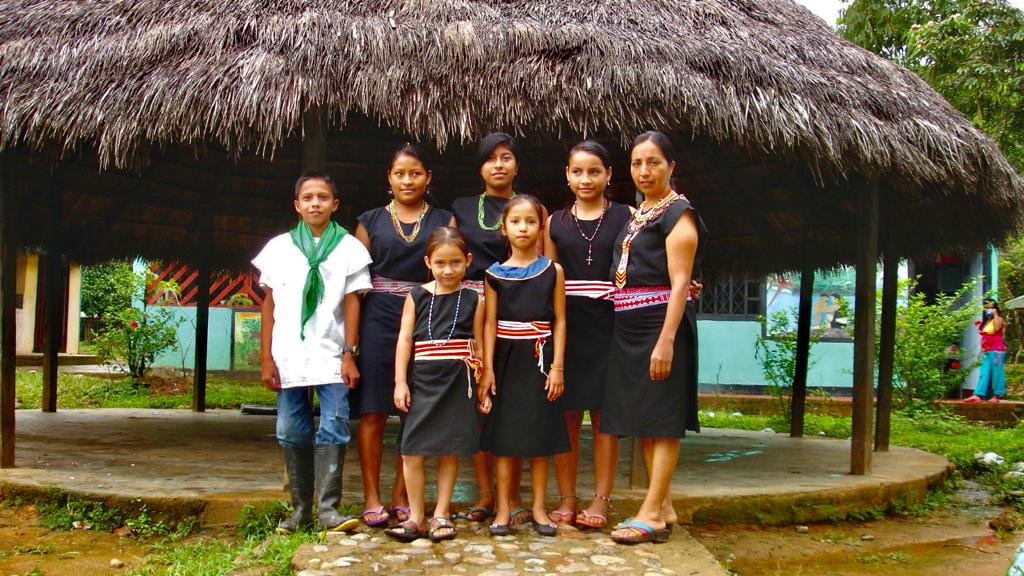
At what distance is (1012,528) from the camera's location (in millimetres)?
4973

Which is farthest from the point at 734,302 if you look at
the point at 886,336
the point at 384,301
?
the point at 384,301

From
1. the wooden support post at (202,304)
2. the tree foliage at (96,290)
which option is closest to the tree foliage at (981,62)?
the wooden support post at (202,304)

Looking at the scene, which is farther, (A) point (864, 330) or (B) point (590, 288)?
(A) point (864, 330)

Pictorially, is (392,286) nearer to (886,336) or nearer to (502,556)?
(502,556)

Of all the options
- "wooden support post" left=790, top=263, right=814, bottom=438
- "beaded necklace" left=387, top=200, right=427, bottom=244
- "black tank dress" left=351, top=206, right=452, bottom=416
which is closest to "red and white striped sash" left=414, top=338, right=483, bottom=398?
"black tank dress" left=351, top=206, right=452, bottom=416

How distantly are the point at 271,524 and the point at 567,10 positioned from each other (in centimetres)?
315

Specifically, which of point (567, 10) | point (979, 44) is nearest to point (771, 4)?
point (567, 10)

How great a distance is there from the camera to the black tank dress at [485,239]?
3.94 metres

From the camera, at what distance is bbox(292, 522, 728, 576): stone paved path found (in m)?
3.18

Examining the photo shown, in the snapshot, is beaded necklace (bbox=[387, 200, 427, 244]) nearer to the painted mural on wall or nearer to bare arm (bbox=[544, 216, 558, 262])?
bare arm (bbox=[544, 216, 558, 262])

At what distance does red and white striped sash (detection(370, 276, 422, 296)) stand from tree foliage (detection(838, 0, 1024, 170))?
9426 millimetres

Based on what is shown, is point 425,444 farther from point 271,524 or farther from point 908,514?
point 908,514

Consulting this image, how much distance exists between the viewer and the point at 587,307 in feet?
12.8

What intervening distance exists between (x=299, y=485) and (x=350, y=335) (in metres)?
0.70
